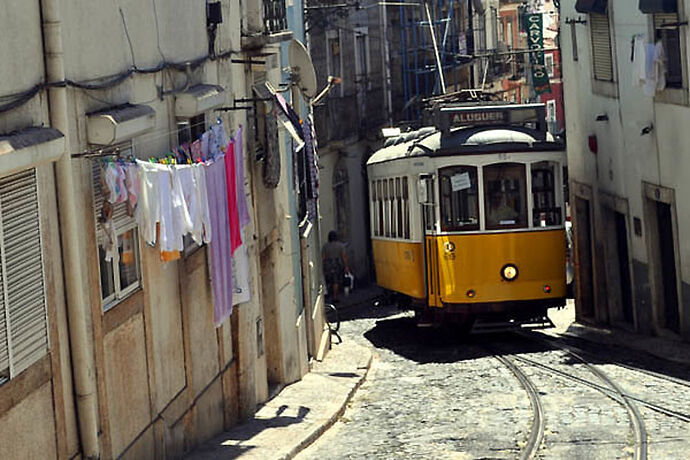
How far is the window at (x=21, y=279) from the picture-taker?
27.4ft

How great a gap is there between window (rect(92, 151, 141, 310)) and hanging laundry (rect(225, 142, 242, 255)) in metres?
2.08

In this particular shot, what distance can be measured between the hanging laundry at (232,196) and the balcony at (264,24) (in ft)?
9.32

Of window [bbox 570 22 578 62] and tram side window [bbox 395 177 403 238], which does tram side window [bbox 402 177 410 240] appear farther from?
window [bbox 570 22 578 62]

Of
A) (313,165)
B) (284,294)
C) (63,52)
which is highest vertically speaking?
(63,52)

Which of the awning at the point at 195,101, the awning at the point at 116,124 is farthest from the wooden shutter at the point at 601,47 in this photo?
the awning at the point at 116,124

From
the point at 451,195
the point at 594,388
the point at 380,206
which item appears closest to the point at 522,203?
the point at 451,195

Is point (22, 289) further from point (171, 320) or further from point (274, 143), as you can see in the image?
point (274, 143)

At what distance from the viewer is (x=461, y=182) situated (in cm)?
1997

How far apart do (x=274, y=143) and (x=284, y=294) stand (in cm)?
240

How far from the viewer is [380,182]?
22469 millimetres

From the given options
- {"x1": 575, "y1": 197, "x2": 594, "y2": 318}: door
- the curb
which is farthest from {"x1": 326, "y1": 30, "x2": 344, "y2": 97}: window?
the curb

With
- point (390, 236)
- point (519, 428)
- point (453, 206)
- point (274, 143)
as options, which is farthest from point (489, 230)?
point (519, 428)

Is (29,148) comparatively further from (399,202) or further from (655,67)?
(399,202)

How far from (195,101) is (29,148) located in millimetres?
4465
